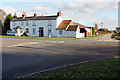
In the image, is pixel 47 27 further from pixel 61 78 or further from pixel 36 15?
pixel 61 78

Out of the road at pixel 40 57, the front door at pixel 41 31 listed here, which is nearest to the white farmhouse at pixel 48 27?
the front door at pixel 41 31

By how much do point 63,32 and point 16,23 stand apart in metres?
18.2

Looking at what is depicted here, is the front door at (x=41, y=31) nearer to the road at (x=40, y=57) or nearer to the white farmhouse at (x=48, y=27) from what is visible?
the white farmhouse at (x=48, y=27)

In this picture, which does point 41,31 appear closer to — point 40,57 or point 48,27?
point 48,27

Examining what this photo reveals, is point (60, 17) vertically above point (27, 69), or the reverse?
point (60, 17)

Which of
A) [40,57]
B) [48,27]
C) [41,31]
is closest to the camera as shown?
[40,57]

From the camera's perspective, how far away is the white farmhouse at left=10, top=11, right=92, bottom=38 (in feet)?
109

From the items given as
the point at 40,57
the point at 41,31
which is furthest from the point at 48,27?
the point at 40,57

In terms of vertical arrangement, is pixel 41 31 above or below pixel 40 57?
above

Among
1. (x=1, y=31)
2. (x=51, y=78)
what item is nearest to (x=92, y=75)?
(x=51, y=78)

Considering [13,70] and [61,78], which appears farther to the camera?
[13,70]

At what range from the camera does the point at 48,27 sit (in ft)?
117

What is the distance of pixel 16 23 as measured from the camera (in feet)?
134

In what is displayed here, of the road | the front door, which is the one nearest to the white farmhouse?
the front door
